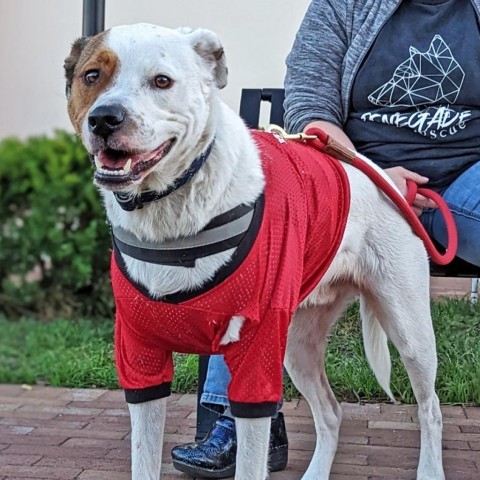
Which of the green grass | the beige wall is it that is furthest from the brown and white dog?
the beige wall

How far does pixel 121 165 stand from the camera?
2279mm

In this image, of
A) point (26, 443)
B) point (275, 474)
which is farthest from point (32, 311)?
point (275, 474)

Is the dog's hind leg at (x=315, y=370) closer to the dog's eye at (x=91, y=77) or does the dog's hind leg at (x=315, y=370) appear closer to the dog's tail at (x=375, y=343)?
the dog's tail at (x=375, y=343)

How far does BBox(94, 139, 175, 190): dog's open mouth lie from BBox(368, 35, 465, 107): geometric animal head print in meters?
1.42

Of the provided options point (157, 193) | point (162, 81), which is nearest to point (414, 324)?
point (157, 193)

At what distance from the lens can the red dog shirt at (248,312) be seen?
7.97ft

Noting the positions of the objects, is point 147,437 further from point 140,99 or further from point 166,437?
point 166,437

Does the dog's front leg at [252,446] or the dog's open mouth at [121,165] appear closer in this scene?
the dog's open mouth at [121,165]

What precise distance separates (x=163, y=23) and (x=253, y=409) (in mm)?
3998

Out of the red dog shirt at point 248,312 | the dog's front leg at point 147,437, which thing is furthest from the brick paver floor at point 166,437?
the red dog shirt at point 248,312

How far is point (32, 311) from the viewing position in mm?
4547

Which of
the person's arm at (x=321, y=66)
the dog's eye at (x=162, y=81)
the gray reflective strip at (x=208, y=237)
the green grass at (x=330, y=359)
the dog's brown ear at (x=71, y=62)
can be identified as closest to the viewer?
the dog's eye at (x=162, y=81)

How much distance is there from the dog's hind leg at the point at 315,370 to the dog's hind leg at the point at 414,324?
0.19 meters

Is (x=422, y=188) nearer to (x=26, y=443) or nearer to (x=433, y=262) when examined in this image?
(x=433, y=262)
